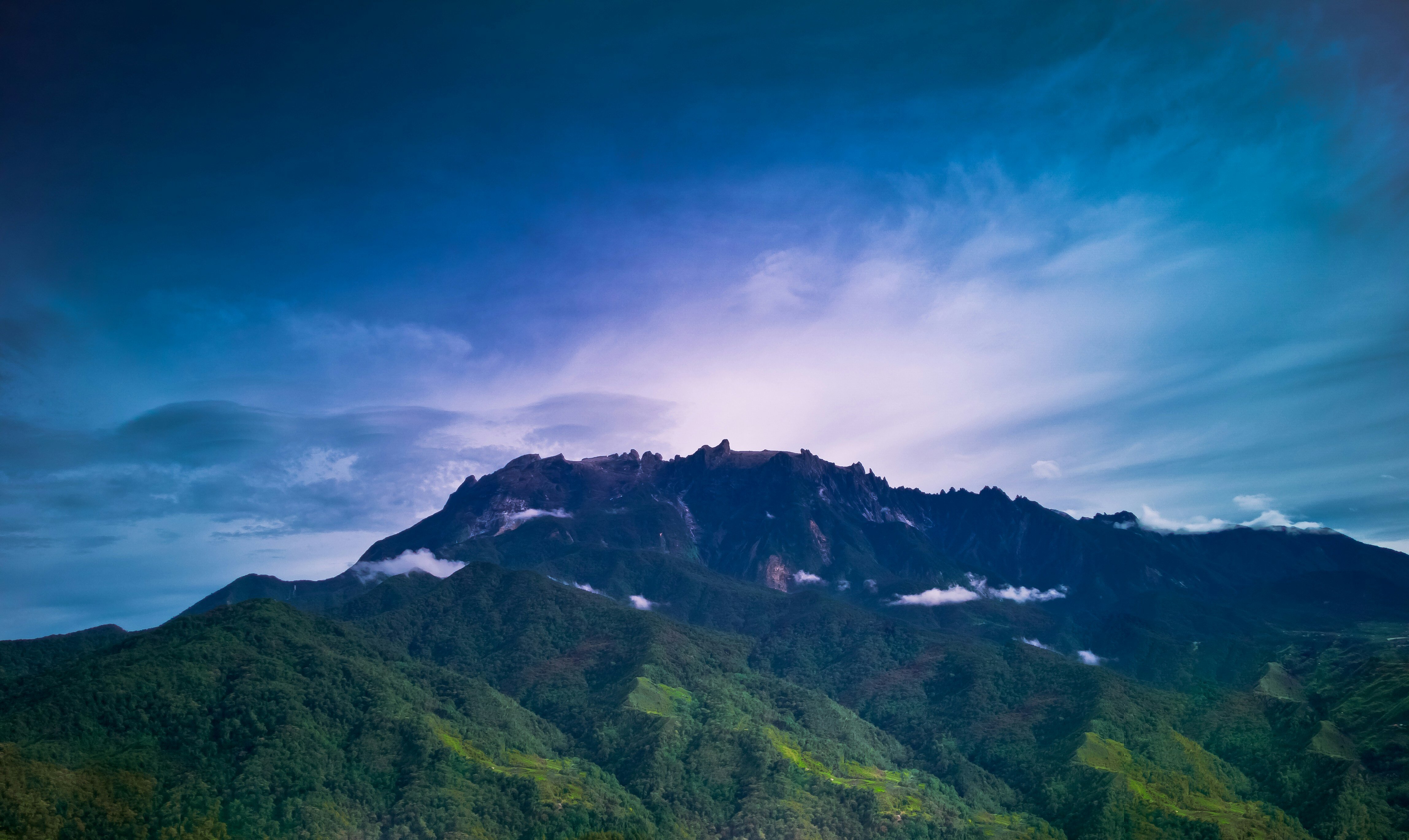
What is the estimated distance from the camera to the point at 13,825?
5251 inches

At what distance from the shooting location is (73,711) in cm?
16800

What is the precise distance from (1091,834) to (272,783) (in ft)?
604

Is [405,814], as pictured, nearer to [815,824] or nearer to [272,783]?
[272,783]

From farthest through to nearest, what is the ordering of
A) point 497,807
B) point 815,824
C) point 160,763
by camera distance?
point 815,824 → point 497,807 → point 160,763

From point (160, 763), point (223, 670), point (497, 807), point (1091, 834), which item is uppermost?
point (223, 670)

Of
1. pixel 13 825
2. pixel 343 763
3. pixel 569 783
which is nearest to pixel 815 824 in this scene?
pixel 569 783

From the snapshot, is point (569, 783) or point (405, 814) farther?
point (569, 783)

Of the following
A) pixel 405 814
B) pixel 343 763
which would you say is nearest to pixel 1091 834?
→ pixel 405 814

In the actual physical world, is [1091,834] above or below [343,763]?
below

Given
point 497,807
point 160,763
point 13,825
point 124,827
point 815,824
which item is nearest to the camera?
point 13,825

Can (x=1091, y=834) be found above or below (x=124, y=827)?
below

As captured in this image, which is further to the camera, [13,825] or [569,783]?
[569,783]

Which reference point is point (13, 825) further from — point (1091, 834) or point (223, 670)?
point (1091, 834)

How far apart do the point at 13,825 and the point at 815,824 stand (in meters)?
152
